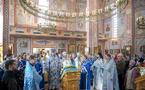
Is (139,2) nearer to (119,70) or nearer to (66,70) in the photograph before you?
(119,70)

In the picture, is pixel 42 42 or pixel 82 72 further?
pixel 42 42

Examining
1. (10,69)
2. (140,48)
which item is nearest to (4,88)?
(10,69)

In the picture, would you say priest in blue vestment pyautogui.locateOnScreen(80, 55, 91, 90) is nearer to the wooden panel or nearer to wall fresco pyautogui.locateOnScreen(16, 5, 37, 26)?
the wooden panel

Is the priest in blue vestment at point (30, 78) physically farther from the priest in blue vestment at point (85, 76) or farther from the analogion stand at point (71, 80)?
the priest in blue vestment at point (85, 76)

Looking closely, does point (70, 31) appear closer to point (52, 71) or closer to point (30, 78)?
point (52, 71)

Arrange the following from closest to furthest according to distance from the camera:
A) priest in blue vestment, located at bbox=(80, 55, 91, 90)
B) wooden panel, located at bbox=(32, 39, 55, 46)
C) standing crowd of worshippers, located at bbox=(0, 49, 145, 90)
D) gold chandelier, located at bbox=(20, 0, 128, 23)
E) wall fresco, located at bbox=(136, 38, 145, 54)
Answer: standing crowd of worshippers, located at bbox=(0, 49, 145, 90)
priest in blue vestment, located at bbox=(80, 55, 91, 90)
gold chandelier, located at bbox=(20, 0, 128, 23)
wall fresco, located at bbox=(136, 38, 145, 54)
wooden panel, located at bbox=(32, 39, 55, 46)

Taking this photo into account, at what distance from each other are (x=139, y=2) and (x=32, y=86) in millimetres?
14862

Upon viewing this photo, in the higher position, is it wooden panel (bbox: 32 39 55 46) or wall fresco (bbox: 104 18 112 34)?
wall fresco (bbox: 104 18 112 34)

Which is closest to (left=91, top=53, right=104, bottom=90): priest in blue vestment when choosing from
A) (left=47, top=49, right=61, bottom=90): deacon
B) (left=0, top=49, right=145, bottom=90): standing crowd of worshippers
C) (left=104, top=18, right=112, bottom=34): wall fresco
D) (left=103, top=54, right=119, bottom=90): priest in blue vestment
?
(left=0, top=49, right=145, bottom=90): standing crowd of worshippers

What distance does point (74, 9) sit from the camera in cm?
1683

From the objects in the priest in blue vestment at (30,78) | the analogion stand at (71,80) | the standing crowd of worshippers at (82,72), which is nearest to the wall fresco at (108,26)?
the standing crowd of worshippers at (82,72)

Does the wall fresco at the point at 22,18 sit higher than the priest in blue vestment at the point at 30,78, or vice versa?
the wall fresco at the point at 22,18

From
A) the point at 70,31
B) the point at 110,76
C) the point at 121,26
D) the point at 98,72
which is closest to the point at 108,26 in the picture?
the point at 121,26

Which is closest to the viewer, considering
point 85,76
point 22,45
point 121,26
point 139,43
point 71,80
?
point 71,80
